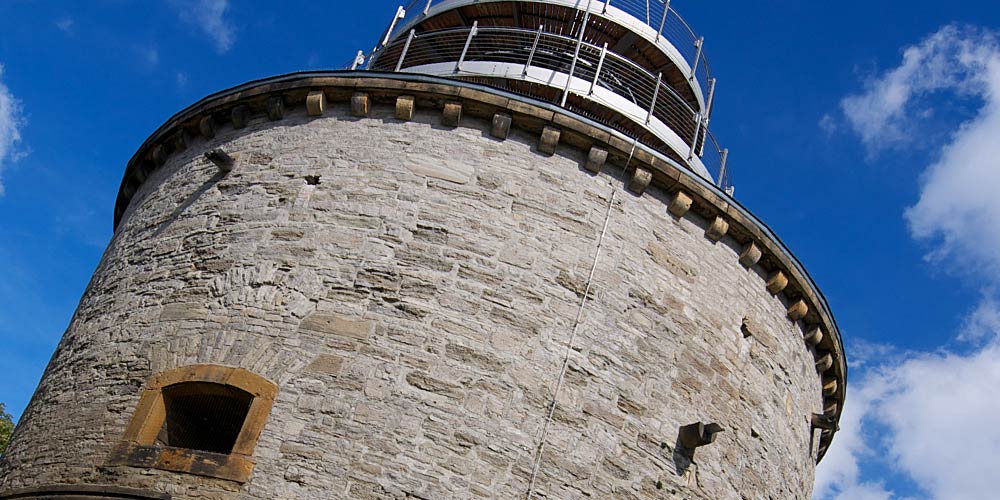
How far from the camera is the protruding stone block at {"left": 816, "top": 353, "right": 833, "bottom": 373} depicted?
30.3 ft

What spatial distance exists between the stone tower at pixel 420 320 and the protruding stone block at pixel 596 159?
20 mm

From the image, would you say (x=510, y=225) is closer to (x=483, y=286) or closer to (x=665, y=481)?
(x=483, y=286)

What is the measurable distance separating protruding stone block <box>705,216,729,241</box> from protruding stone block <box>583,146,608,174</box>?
1.21 metres

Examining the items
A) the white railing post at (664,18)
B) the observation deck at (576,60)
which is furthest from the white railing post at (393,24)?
the white railing post at (664,18)

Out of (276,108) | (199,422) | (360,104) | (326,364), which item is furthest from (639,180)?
(199,422)

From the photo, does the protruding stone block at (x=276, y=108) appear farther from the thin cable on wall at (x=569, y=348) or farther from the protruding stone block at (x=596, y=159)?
the thin cable on wall at (x=569, y=348)

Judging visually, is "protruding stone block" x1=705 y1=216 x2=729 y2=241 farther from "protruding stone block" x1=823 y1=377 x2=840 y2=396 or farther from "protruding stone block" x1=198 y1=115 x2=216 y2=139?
"protruding stone block" x1=198 y1=115 x2=216 y2=139

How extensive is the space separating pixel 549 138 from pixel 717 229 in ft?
5.83

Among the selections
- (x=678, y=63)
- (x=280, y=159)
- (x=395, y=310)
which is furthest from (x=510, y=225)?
(x=678, y=63)

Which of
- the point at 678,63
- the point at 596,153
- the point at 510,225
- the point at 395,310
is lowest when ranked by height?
the point at 395,310

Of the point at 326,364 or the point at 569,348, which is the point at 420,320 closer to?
the point at 326,364

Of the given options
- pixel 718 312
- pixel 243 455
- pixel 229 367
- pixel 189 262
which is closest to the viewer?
pixel 243 455

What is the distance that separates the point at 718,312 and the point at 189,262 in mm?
4549

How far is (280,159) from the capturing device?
773 centimetres
